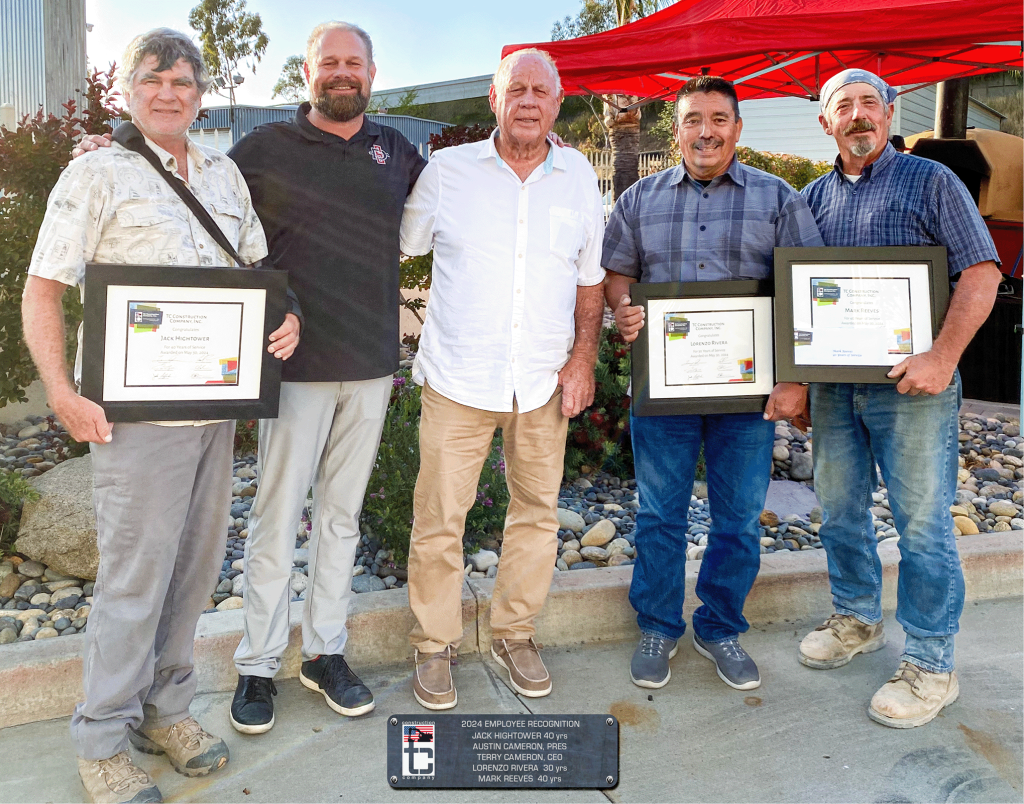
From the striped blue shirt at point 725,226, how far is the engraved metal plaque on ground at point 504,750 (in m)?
1.66

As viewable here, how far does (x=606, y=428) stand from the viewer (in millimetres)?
5496

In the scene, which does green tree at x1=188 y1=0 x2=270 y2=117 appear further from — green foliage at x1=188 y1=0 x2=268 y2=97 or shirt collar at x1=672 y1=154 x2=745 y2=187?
shirt collar at x1=672 y1=154 x2=745 y2=187

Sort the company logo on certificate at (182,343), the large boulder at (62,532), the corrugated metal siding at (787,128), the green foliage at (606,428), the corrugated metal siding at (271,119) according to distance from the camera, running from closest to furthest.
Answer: the company logo on certificate at (182,343), the large boulder at (62,532), the green foliage at (606,428), the corrugated metal siding at (787,128), the corrugated metal siding at (271,119)

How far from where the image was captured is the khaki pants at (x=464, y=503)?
3176mm

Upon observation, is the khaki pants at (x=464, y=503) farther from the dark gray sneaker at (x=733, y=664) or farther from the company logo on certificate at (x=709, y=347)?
the dark gray sneaker at (x=733, y=664)

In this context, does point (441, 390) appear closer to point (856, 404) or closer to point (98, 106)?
point (856, 404)

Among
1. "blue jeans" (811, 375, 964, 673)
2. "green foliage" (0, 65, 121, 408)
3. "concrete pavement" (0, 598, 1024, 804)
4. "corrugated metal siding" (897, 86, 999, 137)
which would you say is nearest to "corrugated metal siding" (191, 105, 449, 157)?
"corrugated metal siding" (897, 86, 999, 137)

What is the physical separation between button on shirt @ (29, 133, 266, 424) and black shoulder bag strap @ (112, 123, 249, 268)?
15 mm

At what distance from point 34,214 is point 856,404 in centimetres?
418

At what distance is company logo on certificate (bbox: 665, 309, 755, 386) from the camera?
3.22 m

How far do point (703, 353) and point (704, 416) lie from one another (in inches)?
11.3

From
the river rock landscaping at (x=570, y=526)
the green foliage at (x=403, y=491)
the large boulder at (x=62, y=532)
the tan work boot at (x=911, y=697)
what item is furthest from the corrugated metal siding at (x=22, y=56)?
the tan work boot at (x=911, y=697)

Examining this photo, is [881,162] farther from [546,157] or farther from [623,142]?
[623,142]

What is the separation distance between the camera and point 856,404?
330 cm
